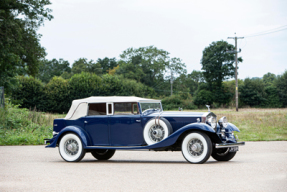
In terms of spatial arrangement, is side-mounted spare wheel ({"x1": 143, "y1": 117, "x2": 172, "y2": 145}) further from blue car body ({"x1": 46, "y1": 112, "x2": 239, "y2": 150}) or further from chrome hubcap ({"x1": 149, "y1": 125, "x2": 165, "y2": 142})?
blue car body ({"x1": 46, "y1": 112, "x2": 239, "y2": 150})

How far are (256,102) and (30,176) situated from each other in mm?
63968

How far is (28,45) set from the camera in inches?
1147

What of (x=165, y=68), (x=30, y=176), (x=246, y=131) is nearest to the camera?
(x=30, y=176)

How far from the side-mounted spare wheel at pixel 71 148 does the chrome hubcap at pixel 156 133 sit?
197cm

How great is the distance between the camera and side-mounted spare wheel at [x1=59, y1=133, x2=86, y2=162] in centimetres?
1027

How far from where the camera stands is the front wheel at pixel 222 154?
32.9 feet

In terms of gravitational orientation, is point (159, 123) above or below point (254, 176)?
above

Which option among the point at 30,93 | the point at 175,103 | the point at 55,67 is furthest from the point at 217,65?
the point at 55,67

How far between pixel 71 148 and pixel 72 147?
39 millimetres

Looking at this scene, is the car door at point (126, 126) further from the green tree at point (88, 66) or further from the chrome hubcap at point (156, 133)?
the green tree at point (88, 66)

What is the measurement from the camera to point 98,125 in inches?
408

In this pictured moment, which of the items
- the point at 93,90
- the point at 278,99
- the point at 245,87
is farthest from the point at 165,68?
the point at 93,90

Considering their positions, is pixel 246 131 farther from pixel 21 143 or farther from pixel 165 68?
pixel 165 68

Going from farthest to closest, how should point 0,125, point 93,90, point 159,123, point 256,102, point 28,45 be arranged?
point 256,102 < point 93,90 < point 28,45 < point 0,125 < point 159,123
